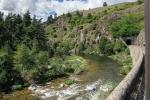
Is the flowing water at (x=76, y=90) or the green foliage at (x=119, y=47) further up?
the green foliage at (x=119, y=47)

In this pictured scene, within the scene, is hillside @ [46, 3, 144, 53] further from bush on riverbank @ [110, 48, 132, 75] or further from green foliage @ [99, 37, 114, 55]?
bush on riverbank @ [110, 48, 132, 75]

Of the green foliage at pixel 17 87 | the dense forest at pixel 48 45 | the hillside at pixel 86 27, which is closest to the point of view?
the green foliage at pixel 17 87

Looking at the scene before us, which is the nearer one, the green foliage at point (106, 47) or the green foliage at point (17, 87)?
the green foliage at point (17, 87)

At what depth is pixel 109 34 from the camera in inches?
5276

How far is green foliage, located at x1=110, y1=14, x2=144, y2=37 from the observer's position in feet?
365

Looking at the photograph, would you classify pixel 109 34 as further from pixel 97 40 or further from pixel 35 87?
pixel 35 87

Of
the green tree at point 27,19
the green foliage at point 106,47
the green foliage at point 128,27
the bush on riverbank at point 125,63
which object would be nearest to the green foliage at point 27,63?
the bush on riverbank at point 125,63

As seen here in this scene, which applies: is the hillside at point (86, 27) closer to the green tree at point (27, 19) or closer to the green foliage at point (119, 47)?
the green foliage at point (119, 47)

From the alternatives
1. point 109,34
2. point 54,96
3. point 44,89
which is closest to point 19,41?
point 44,89

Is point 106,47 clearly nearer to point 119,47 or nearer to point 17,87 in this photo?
point 119,47

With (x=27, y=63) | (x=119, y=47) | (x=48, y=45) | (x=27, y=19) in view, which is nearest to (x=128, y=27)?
(x=119, y=47)

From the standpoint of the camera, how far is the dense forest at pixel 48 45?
59.3 meters

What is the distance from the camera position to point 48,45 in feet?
341

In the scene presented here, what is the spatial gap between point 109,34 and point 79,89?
8746 cm
